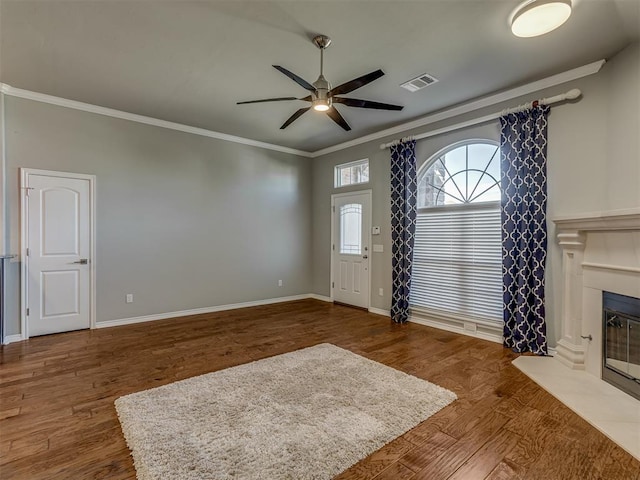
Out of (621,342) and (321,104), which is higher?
(321,104)

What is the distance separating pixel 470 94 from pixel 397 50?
148cm

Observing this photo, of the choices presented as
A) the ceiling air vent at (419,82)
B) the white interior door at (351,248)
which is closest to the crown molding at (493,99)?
the ceiling air vent at (419,82)

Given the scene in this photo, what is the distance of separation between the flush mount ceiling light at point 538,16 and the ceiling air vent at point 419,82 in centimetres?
105

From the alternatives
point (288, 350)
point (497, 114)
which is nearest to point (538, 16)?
point (497, 114)

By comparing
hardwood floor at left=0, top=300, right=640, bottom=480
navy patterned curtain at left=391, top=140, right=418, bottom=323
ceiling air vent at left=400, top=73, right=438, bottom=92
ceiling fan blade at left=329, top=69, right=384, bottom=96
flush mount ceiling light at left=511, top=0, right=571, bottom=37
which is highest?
ceiling air vent at left=400, top=73, right=438, bottom=92

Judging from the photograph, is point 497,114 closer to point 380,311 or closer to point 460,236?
point 460,236

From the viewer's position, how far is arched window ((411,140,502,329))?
407cm

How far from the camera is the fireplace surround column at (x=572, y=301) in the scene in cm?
310

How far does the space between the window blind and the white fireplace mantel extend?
30.8 inches

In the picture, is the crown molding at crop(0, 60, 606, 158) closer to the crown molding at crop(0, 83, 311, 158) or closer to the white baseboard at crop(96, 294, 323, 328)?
the crown molding at crop(0, 83, 311, 158)

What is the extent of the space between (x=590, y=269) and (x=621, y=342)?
70cm

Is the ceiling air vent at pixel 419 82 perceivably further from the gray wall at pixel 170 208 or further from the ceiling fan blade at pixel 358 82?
the gray wall at pixel 170 208

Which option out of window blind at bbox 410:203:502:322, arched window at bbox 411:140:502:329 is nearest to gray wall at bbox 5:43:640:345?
arched window at bbox 411:140:502:329

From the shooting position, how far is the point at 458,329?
14.4 ft
